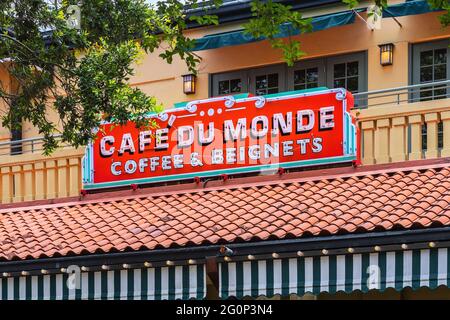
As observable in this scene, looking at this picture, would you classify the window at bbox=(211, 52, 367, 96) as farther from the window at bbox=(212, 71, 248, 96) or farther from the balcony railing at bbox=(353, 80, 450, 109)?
the balcony railing at bbox=(353, 80, 450, 109)

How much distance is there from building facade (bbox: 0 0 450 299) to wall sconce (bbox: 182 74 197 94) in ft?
0.35

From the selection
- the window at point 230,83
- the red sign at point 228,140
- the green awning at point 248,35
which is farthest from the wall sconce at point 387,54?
the window at point 230,83

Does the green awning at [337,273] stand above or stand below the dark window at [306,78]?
below

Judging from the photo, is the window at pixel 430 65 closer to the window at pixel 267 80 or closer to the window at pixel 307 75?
the window at pixel 307 75

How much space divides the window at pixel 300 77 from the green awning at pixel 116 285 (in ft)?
16.0

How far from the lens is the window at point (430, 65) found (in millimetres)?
16828

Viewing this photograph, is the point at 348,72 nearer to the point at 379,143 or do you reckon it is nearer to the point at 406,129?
the point at 379,143

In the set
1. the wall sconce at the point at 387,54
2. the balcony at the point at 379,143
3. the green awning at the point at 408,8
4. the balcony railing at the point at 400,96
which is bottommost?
the balcony at the point at 379,143

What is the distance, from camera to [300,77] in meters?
18.0

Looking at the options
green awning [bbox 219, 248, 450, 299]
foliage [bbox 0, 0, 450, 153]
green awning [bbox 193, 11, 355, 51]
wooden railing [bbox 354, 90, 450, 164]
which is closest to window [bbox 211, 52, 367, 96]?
green awning [bbox 193, 11, 355, 51]

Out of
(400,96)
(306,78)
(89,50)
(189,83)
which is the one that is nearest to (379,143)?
(400,96)

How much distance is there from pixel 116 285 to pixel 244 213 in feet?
6.30
